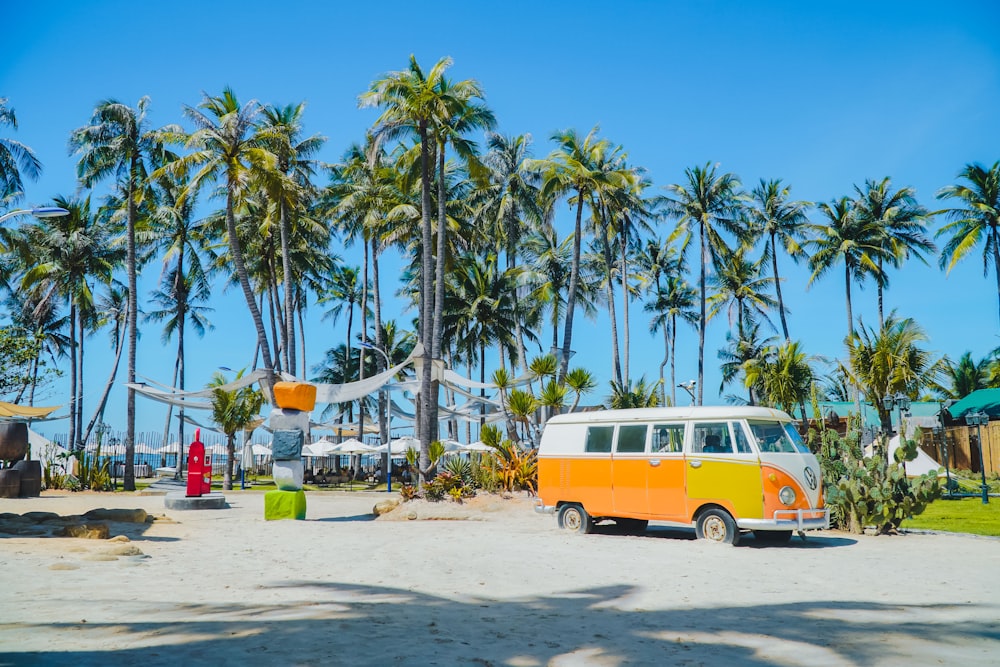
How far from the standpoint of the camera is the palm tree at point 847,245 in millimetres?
45250

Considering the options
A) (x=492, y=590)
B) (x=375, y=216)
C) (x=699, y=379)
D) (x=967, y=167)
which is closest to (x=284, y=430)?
(x=492, y=590)

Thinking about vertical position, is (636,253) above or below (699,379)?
above

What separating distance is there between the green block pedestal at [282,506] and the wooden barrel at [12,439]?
11370 mm

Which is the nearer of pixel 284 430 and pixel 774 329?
pixel 284 430

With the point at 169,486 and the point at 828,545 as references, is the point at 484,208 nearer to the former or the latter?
the point at 169,486

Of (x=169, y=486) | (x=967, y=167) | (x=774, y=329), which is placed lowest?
(x=169, y=486)

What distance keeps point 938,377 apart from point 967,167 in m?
11.8

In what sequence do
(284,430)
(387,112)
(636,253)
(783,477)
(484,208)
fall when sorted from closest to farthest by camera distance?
(783,477) → (284,430) → (387,112) → (484,208) → (636,253)

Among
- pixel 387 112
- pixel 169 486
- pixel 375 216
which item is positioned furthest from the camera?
pixel 375 216

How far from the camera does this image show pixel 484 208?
42.5 meters

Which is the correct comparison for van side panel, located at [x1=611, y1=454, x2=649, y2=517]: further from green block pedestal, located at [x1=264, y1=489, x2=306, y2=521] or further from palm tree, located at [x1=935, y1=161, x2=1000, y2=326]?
palm tree, located at [x1=935, y1=161, x2=1000, y2=326]

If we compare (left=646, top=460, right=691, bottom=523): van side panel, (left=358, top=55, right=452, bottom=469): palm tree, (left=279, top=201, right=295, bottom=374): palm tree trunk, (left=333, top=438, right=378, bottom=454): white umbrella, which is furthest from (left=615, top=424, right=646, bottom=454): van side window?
(left=333, top=438, right=378, bottom=454): white umbrella

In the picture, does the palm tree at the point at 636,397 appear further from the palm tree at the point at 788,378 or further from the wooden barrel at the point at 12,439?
the wooden barrel at the point at 12,439

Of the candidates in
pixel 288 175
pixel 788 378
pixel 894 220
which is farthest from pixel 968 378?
pixel 288 175
